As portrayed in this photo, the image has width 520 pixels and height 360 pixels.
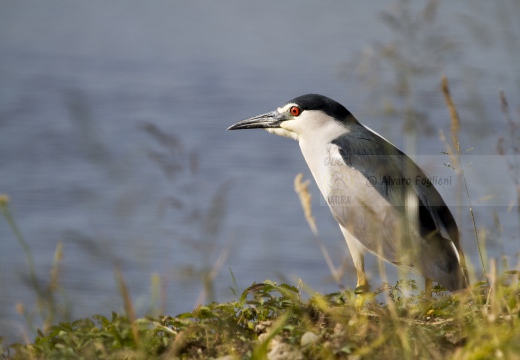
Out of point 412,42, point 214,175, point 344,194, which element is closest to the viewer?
point 412,42

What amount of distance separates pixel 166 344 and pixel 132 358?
191mm

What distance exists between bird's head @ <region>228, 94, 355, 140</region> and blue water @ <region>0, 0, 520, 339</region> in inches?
9.9

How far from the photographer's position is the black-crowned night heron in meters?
4.31

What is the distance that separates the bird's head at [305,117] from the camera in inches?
200

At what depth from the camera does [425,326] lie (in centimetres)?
296

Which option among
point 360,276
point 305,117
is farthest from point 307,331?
point 305,117

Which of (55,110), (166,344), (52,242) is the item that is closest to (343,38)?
(55,110)

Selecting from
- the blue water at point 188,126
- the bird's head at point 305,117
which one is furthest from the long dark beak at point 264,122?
the blue water at point 188,126

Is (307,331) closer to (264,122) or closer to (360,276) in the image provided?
(360,276)

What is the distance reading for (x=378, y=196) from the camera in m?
4.69

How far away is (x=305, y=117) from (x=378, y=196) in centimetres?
78

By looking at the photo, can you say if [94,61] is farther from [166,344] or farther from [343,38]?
[166,344]

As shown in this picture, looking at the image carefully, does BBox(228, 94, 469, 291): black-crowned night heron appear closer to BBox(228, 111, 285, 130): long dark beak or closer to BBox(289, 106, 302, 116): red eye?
BBox(289, 106, 302, 116): red eye

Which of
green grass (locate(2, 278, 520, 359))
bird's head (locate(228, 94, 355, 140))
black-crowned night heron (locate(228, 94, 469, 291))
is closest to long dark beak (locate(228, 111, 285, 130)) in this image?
bird's head (locate(228, 94, 355, 140))
